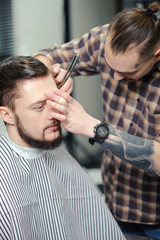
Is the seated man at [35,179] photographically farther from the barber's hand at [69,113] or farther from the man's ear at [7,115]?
the barber's hand at [69,113]

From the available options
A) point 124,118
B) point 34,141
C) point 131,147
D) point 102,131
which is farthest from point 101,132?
point 124,118

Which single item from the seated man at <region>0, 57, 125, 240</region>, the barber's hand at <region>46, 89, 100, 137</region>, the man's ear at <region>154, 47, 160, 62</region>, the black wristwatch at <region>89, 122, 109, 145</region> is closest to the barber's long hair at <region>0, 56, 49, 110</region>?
the seated man at <region>0, 57, 125, 240</region>

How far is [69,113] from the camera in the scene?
1.55m

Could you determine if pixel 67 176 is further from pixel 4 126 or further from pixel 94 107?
pixel 94 107

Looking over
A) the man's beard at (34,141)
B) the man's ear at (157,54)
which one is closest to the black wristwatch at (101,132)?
the man's beard at (34,141)

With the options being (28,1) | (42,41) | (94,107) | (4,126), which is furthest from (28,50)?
(4,126)

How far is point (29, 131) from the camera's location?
5.55 feet

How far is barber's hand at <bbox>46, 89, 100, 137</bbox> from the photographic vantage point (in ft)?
4.99

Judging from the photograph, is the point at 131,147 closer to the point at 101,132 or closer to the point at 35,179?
the point at 101,132

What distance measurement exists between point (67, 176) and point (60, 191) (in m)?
0.12

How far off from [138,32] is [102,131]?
469 mm

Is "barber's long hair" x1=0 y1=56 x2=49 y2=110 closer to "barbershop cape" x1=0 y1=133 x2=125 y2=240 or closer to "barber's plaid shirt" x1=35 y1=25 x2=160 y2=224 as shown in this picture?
"barbershop cape" x1=0 y1=133 x2=125 y2=240

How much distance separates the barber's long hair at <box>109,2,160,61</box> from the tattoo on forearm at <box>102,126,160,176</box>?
37 centimetres

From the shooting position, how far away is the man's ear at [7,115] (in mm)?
1676
